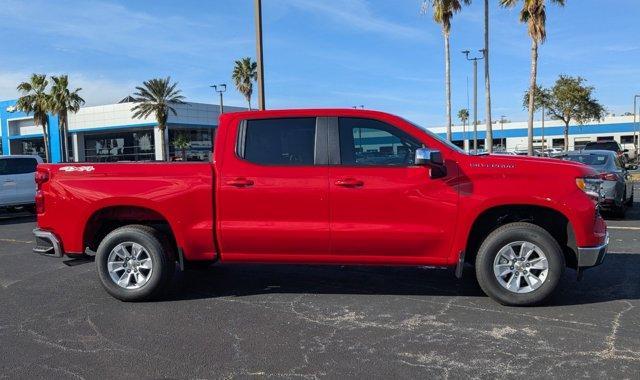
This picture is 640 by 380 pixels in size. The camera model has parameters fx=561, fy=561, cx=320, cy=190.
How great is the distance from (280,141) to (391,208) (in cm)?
134

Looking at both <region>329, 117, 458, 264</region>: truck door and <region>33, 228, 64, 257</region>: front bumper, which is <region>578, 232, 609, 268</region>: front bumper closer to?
<region>329, 117, 458, 264</region>: truck door

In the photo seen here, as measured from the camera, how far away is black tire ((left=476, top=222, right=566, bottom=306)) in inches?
211

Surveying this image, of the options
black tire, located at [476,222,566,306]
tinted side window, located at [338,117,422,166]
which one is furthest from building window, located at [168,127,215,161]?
black tire, located at [476,222,566,306]

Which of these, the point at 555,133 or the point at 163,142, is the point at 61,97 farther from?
the point at 555,133

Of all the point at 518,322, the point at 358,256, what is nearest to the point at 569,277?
the point at 518,322

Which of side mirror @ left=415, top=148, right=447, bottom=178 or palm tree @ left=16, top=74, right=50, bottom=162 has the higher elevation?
palm tree @ left=16, top=74, right=50, bottom=162

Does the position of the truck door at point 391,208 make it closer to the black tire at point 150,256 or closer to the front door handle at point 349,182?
the front door handle at point 349,182

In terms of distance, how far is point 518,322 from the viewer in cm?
506

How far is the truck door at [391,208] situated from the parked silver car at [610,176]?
6424mm

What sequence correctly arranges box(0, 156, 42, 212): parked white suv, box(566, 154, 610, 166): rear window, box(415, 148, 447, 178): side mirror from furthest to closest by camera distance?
box(0, 156, 42, 212): parked white suv → box(566, 154, 610, 166): rear window → box(415, 148, 447, 178): side mirror

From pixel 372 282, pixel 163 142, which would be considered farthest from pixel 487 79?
pixel 163 142

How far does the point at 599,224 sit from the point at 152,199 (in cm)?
448

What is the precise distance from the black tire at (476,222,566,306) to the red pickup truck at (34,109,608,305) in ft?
0.04

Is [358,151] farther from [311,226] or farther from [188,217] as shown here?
[188,217]
